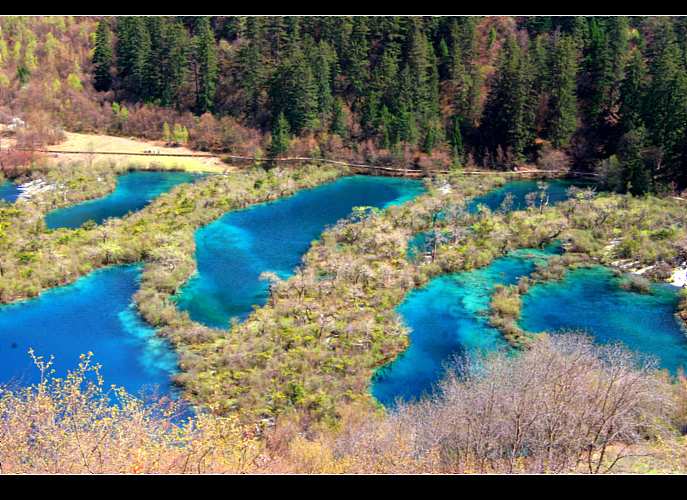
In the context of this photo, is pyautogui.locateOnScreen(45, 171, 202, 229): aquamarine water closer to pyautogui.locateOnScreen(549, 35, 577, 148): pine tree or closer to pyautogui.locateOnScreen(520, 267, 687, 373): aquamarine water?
pyautogui.locateOnScreen(520, 267, 687, 373): aquamarine water

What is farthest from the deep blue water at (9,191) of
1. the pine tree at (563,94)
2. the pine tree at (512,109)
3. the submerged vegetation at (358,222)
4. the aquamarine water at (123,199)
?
the pine tree at (563,94)

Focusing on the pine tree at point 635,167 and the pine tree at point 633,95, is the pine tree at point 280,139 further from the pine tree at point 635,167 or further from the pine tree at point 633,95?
the pine tree at point 633,95

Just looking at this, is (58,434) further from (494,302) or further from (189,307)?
(494,302)

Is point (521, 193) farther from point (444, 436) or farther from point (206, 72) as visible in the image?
point (444, 436)

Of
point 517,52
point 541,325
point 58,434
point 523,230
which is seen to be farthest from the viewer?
point 517,52

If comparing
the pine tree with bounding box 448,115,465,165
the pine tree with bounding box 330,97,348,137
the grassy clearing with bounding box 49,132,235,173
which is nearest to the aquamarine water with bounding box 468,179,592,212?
the pine tree with bounding box 448,115,465,165

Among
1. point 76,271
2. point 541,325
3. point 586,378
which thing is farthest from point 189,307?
point 586,378

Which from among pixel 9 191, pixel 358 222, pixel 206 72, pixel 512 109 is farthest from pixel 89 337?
pixel 206 72
